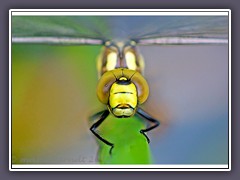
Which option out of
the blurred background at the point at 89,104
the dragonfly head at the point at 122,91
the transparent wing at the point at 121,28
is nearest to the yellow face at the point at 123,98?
the dragonfly head at the point at 122,91

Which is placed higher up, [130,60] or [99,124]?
[130,60]

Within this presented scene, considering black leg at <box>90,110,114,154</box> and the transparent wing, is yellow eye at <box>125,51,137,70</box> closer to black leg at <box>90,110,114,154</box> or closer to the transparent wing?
the transparent wing

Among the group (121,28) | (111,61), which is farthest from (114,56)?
(121,28)

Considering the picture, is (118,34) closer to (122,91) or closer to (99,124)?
(122,91)

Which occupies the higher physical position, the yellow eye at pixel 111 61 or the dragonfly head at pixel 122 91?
the yellow eye at pixel 111 61

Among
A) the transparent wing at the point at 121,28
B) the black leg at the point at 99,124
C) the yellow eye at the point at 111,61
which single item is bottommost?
the black leg at the point at 99,124

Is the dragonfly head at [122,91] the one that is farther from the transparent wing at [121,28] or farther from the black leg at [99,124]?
the transparent wing at [121,28]
